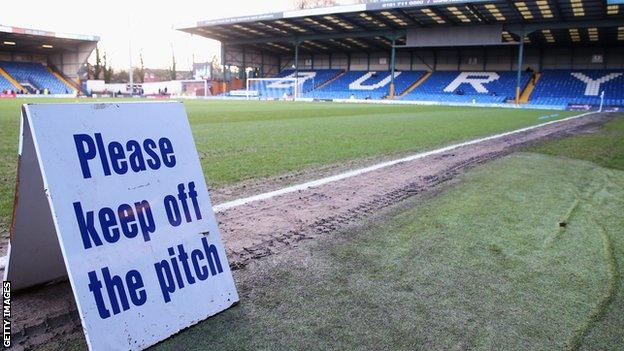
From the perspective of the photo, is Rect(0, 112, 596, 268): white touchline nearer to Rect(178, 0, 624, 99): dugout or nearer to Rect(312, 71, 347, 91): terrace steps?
Rect(178, 0, 624, 99): dugout

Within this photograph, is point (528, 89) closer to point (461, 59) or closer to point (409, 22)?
point (461, 59)

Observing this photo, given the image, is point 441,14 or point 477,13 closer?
point 477,13

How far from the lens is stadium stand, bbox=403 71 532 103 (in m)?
39.0

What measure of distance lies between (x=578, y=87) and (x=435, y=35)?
12.4 metres

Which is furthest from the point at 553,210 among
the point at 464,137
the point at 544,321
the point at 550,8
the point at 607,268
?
the point at 550,8

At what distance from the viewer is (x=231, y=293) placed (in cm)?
250

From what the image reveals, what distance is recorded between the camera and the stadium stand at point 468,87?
38969 millimetres

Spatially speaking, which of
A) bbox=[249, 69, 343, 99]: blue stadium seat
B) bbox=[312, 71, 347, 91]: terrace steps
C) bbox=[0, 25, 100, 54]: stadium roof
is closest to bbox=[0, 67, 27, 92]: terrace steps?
bbox=[0, 25, 100, 54]: stadium roof

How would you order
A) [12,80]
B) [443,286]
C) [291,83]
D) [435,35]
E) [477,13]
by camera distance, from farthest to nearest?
[291,83]
[12,80]
[435,35]
[477,13]
[443,286]

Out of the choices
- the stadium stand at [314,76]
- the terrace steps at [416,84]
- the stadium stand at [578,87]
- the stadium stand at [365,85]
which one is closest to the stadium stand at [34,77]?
the stadium stand at [314,76]

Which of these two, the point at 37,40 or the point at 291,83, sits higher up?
the point at 37,40

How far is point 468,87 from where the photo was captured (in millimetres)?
41938

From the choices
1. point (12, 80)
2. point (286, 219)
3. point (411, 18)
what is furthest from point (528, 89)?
point (12, 80)

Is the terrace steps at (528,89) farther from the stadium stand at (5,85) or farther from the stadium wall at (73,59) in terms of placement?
the stadium stand at (5,85)
